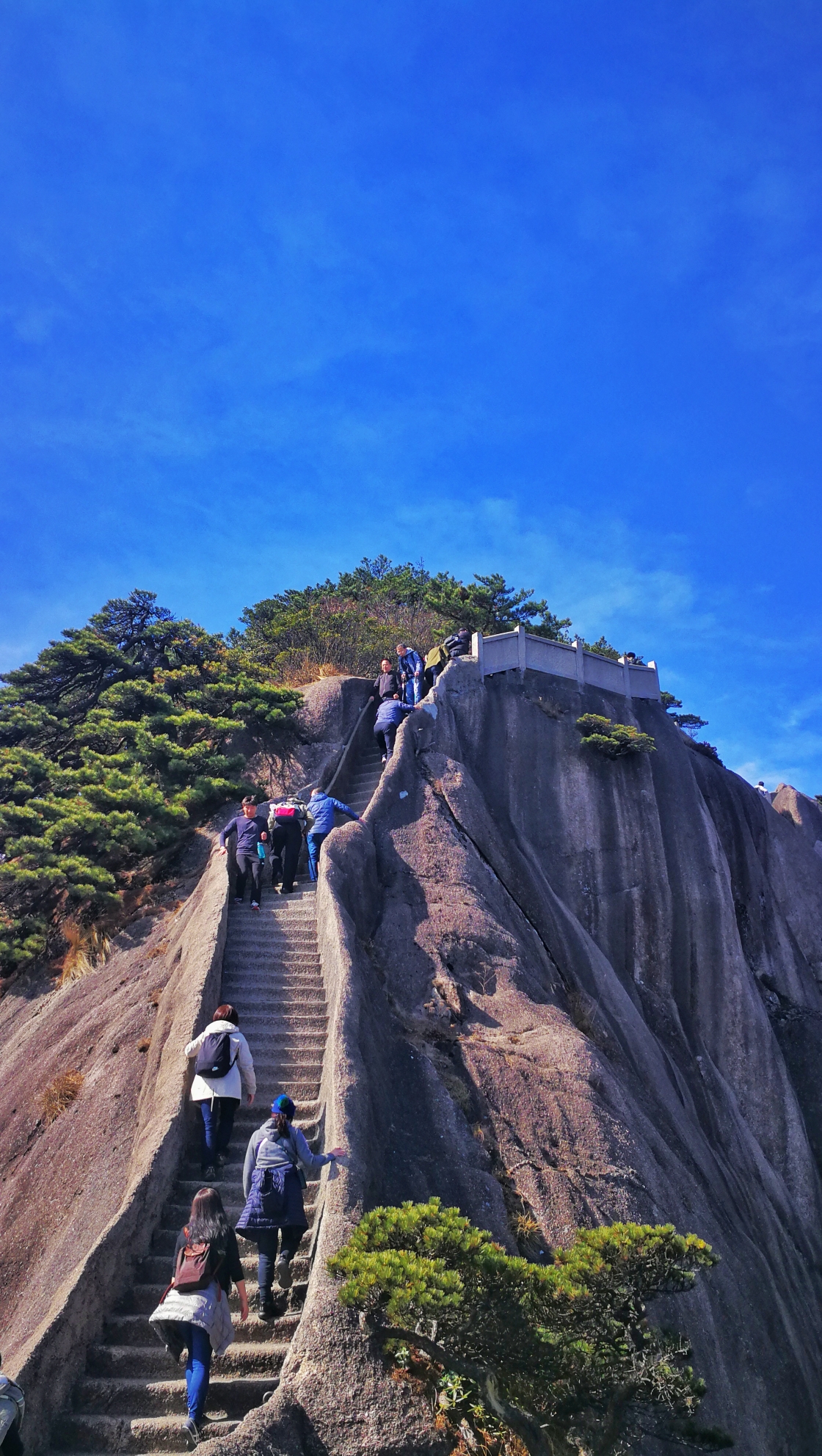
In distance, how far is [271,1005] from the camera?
10.5 metres

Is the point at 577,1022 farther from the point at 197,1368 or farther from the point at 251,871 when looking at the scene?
the point at 197,1368

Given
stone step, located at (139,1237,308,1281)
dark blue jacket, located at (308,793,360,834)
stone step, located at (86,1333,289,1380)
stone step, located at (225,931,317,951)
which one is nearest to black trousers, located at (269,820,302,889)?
dark blue jacket, located at (308,793,360,834)

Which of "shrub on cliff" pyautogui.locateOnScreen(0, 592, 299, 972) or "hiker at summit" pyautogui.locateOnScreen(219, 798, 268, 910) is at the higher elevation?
"shrub on cliff" pyautogui.locateOnScreen(0, 592, 299, 972)

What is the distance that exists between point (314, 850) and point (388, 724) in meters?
4.00

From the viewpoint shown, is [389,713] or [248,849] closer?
[248,849]

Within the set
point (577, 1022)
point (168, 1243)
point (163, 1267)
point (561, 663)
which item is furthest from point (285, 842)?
point (561, 663)

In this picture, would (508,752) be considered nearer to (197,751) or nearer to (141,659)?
(197,751)

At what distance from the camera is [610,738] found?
65.8 feet

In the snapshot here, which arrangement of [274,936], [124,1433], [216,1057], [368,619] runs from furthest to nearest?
[368,619] < [274,936] < [216,1057] < [124,1433]

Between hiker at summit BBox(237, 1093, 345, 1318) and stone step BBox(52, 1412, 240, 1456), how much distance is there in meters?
0.93

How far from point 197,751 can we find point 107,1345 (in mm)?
12281

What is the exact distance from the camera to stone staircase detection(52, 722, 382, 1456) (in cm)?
620

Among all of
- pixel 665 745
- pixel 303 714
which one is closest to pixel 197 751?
pixel 303 714

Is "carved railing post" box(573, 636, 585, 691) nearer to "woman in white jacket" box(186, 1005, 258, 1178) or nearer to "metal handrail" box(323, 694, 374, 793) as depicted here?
"metal handrail" box(323, 694, 374, 793)
